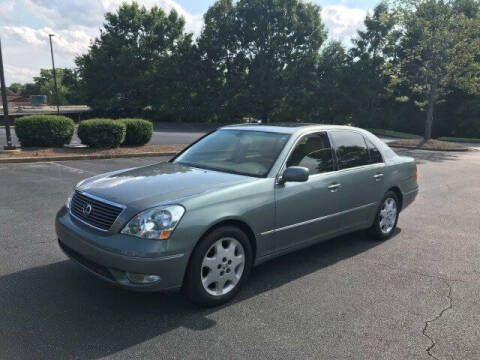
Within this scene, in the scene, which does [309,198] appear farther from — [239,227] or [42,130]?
[42,130]

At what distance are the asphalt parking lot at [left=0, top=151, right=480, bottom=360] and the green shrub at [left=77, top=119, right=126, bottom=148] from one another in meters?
8.64

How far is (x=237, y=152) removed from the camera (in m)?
4.61

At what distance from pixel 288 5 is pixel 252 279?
38815mm

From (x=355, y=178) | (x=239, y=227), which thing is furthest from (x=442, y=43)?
(x=239, y=227)

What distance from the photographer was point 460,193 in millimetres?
9266

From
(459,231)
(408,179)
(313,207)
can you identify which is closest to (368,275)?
(313,207)

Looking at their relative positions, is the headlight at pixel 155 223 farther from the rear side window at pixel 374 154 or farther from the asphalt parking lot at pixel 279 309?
the rear side window at pixel 374 154

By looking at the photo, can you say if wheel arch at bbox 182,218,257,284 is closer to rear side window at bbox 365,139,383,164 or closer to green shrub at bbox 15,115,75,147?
rear side window at bbox 365,139,383,164

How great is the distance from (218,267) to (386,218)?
304 cm

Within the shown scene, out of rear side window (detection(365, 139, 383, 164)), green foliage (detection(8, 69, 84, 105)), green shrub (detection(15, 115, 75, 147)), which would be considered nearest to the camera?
rear side window (detection(365, 139, 383, 164))

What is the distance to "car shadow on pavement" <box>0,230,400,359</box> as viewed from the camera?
115 inches

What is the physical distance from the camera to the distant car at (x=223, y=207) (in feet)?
10.6

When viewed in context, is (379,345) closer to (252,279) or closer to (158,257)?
(252,279)

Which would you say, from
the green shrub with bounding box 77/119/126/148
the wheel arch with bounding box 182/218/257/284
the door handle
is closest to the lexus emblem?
the wheel arch with bounding box 182/218/257/284
